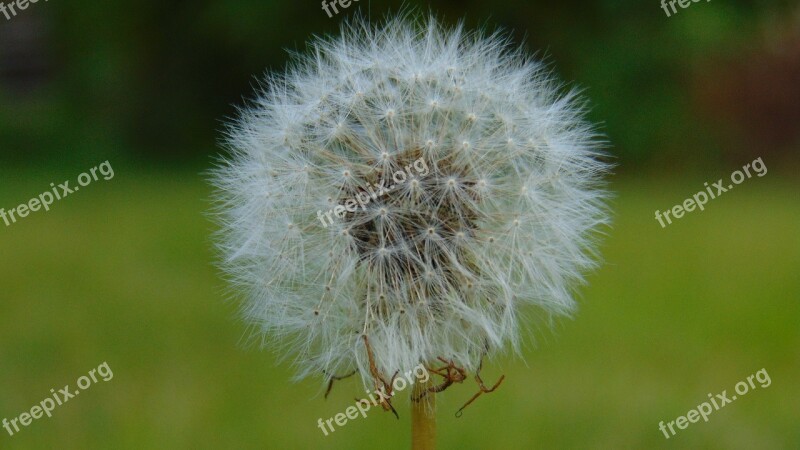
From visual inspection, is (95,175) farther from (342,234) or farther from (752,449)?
(342,234)

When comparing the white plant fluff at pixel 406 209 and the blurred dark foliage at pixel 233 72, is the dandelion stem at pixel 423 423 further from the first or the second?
the blurred dark foliage at pixel 233 72

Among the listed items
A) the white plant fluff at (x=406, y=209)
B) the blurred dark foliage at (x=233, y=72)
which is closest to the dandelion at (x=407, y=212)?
the white plant fluff at (x=406, y=209)

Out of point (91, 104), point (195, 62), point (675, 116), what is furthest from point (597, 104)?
point (91, 104)

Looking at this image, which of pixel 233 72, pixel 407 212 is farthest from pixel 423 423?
pixel 233 72

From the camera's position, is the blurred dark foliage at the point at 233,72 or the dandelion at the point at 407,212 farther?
the blurred dark foliage at the point at 233,72

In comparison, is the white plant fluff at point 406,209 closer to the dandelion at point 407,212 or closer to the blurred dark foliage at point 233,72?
the dandelion at point 407,212

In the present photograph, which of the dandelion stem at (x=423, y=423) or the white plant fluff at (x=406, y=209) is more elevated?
the white plant fluff at (x=406, y=209)

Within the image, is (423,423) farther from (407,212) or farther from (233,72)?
(233,72)
